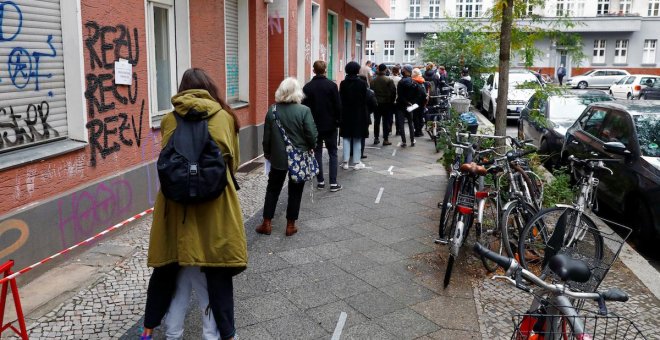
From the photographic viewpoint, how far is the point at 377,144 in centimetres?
1328

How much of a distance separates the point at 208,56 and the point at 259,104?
2143 mm

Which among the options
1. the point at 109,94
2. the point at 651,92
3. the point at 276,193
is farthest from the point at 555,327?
the point at 651,92

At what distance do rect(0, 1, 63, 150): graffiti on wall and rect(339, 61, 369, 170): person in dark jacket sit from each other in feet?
16.1

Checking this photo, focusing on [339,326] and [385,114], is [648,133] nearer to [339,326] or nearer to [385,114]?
[339,326]

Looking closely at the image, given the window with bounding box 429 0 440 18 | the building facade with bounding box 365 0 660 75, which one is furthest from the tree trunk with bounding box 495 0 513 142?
the window with bounding box 429 0 440 18

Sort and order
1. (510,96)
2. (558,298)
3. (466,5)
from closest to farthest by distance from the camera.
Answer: (558,298) → (510,96) → (466,5)

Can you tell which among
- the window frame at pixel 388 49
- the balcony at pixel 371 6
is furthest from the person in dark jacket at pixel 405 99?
the window frame at pixel 388 49

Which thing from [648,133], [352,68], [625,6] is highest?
[625,6]

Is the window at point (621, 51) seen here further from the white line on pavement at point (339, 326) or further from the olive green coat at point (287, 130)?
the white line on pavement at point (339, 326)

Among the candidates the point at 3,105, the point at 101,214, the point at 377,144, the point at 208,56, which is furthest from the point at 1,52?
the point at 377,144

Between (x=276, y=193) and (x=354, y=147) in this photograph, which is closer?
(x=276, y=193)

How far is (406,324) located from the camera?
14.1ft

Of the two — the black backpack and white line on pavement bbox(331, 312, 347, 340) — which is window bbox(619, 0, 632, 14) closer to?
white line on pavement bbox(331, 312, 347, 340)

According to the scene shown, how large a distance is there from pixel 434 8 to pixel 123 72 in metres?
48.1
